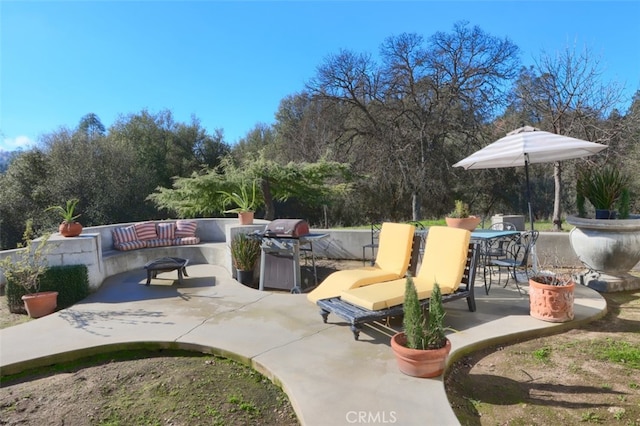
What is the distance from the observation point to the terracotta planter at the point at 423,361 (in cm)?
250

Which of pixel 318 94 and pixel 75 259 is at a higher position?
pixel 318 94

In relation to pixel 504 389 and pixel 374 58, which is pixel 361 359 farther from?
pixel 374 58

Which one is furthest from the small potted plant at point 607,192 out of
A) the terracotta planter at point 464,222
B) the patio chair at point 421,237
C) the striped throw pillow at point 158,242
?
the striped throw pillow at point 158,242

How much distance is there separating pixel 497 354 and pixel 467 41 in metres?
13.0

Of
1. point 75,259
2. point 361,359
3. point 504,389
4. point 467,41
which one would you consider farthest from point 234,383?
point 467,41

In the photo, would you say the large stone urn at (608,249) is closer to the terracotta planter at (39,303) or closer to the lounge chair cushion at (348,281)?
the lounge chair cushion at (348,281)

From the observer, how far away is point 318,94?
576 inches

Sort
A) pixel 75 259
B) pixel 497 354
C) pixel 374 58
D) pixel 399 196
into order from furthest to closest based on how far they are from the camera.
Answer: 1. pixel 399 196
2. pixel 374 58
3. pixel 75 259
4. pixel 497 354

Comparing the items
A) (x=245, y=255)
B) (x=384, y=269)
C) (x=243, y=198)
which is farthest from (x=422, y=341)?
(x=243, y=198)

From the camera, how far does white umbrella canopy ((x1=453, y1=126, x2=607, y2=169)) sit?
441 centimetres

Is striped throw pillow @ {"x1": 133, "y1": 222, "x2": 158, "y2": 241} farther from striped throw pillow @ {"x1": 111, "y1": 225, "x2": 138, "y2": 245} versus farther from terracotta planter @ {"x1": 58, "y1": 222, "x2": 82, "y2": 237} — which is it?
terracotta planter @ {"x1": 58, "y1": 222, "x2": 82, "y2": 237}

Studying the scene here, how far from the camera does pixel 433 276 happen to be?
399 cm

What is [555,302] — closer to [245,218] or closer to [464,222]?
[464,222]

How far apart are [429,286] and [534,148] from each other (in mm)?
2299
